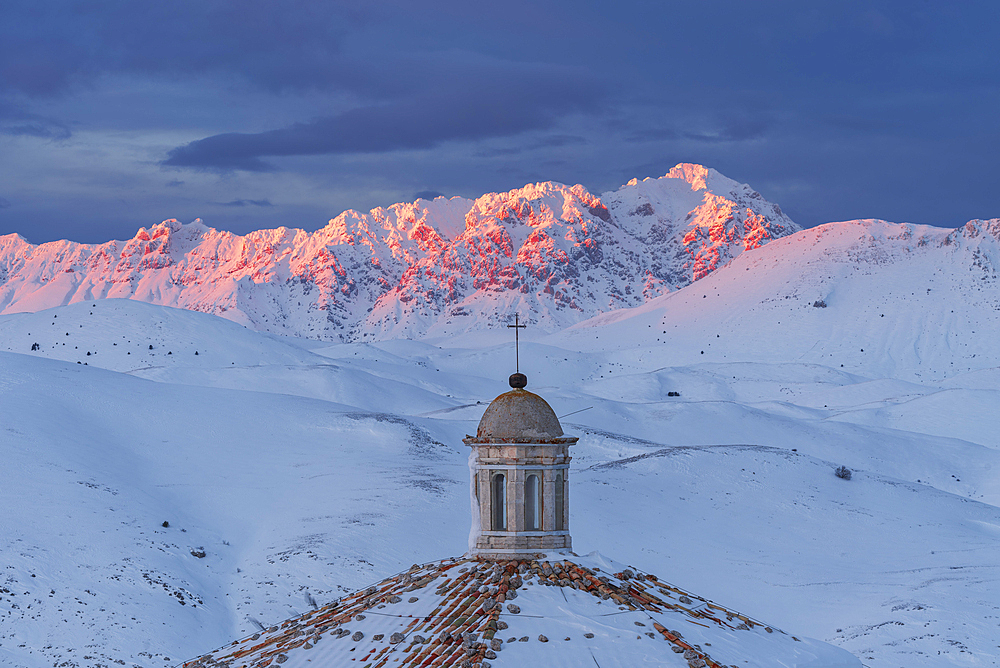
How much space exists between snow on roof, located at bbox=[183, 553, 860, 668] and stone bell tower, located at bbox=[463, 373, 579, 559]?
36cm

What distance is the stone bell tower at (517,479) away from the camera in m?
16.8

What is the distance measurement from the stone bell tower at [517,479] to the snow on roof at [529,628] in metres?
0.36

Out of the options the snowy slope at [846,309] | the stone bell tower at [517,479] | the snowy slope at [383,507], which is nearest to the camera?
the stone bell tower at [517,479]

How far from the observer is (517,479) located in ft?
55.2

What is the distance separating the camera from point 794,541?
5253cm

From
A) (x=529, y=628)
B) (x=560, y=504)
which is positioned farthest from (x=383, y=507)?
(x=529, y=628)

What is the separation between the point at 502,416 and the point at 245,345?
Answer: 96.6 meters

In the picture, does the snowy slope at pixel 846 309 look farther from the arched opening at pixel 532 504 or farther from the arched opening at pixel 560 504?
the arched opening at pixel 532 504

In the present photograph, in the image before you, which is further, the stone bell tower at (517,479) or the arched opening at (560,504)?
the arched opening at (560,504)

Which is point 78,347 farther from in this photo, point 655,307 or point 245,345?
point 655,307

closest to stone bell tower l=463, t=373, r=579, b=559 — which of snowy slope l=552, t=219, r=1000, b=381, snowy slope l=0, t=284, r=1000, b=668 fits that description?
snowy slope l=0, t=284, r=1000, b=668

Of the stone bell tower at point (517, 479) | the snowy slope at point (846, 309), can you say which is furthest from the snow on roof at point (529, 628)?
the snowy slope at point (846, 309)

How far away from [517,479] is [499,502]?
53 centimetres

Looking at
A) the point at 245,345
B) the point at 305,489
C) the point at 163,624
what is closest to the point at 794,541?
the point at 305,489
